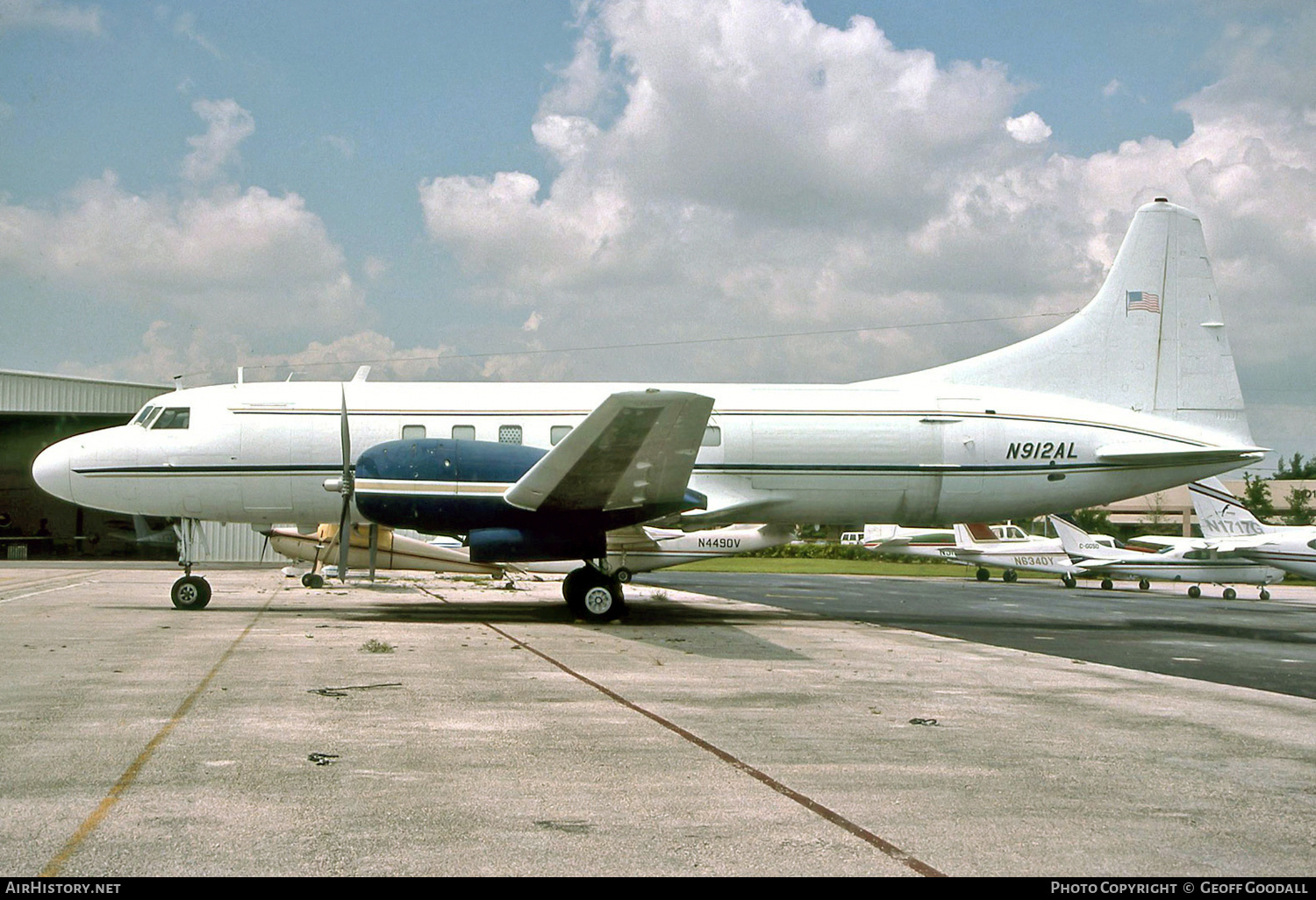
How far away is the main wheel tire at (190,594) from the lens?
17469mm

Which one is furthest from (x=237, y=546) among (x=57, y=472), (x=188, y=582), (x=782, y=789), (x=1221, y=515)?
(x=782, y=789)

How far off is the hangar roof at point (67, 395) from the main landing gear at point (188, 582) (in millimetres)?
28560

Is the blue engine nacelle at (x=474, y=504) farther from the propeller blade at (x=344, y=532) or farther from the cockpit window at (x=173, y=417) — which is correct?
the cockpit window at (x=173, y=417)

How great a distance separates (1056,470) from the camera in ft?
61.6

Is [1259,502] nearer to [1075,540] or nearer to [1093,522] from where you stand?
[1093,522]

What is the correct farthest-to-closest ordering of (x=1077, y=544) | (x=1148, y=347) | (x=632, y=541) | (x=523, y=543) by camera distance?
(x=1077, y=544)
(x=632, y=541)
(x=1148, y=347)
(x=523, y=543)

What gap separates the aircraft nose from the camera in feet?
58.5

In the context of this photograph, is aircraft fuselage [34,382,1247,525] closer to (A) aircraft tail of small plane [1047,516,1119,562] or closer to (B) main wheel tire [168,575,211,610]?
(B) main wheel tire [168,575,211,610]

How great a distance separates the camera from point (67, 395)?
42.2m

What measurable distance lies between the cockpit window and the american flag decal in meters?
17.2

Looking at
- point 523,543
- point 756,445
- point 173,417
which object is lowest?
point 523,543

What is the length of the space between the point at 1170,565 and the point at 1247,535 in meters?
2.46

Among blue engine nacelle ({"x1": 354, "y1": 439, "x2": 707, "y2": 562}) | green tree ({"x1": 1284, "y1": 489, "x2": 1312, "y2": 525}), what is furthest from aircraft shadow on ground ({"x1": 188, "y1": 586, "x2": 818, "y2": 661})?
green tree ({"x1": 1284, "y1": 489, "x2": 1312, "y2": 525})

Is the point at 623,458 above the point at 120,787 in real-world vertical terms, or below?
above
